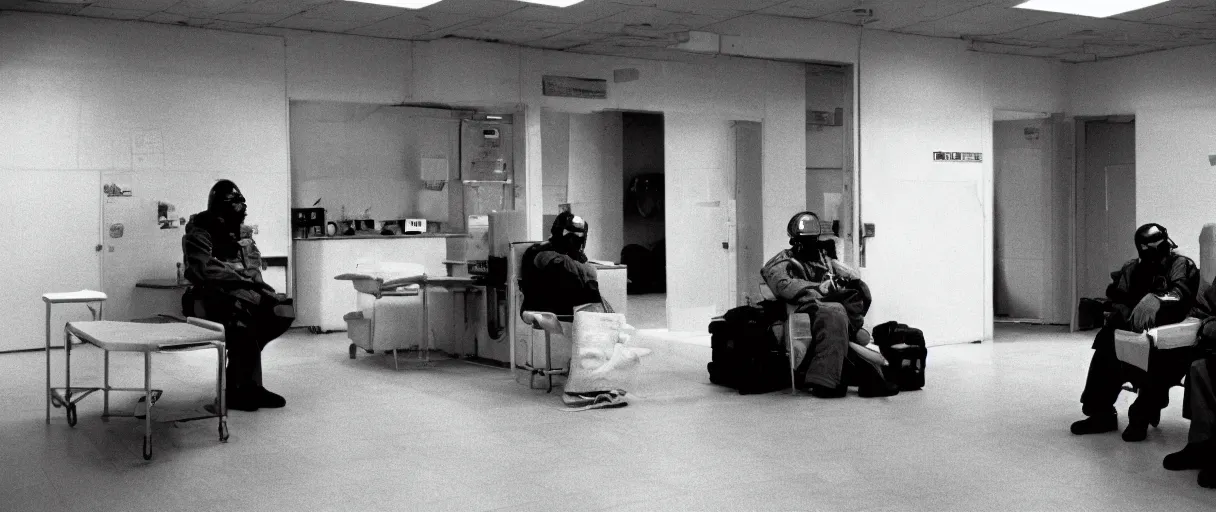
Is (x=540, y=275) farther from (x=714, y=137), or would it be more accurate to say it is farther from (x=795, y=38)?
(x=714, y=137)

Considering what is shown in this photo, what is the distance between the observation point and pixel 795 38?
9.39 meters

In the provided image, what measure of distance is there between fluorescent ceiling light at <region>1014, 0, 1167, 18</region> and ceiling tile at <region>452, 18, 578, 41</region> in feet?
12.4

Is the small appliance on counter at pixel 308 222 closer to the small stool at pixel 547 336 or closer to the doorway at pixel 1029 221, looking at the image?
the small stool at pixel 547 336

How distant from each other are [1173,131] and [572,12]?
19.5 ft

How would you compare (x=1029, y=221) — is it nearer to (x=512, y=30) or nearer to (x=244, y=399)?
(x=512, y=30)

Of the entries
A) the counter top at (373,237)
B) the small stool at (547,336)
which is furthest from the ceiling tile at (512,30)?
the small stool at (547,336)

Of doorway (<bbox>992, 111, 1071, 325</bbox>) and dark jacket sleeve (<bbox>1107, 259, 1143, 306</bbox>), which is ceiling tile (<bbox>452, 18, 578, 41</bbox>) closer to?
doorway (<bbox>992, 111, 1071, 325</bbox>)

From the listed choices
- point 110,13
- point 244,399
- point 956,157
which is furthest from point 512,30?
point 244,399

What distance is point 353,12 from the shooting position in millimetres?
9312

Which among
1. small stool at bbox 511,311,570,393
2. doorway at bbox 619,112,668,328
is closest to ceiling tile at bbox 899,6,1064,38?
small stool at bbox 511,311,570,393

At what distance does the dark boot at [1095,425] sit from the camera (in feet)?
20.1

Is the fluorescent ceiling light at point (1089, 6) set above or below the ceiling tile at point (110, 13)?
below

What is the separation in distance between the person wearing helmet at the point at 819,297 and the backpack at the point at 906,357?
20cm

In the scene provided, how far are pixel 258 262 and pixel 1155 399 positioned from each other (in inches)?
211
